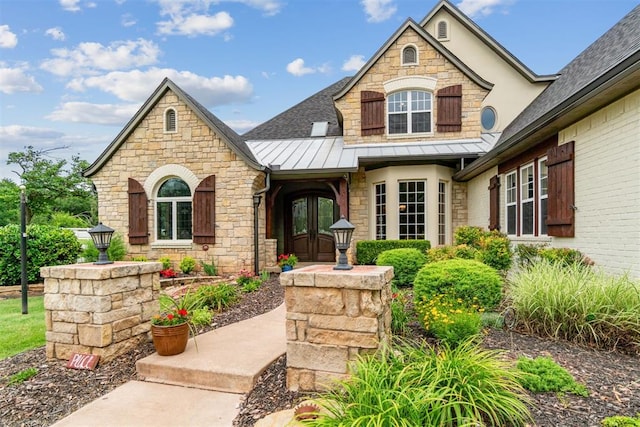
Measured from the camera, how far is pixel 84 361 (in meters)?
3.94

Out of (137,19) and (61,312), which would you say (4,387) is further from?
(137,19)

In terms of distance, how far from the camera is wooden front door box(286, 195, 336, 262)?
11.7 m

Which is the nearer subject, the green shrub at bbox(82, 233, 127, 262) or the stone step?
the stone step

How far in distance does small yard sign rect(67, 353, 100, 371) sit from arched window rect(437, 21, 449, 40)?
44.8 ft

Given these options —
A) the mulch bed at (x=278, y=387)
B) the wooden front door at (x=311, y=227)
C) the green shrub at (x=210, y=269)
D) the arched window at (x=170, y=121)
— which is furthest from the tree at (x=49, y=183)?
the mulch bed at (x=278, y=387)

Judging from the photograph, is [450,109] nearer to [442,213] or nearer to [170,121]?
[442,213]

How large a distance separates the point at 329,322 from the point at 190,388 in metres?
1.58

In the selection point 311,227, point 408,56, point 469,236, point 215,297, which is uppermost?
point 408,56

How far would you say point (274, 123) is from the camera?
1413cm

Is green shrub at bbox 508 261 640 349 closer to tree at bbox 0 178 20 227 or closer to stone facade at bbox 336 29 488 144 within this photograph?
stone facade at bbox 336 29 488 144

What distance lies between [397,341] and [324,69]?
16.4 metres

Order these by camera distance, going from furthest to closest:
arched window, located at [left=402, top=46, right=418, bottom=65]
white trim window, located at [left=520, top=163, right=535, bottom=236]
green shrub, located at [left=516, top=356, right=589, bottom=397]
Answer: arched window, located at [left=402, top=46, right=418, bottom=65] → white trim window, located at [left=520, top=163, right=535, bottom=236] → green shrub, located at [left=516, top=356, right=589, bottom=397]

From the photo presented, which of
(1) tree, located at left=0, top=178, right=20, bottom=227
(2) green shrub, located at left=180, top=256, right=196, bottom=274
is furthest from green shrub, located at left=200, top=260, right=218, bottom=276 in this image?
(1) tree, located at left=0, top=178, right=20, bottom=227

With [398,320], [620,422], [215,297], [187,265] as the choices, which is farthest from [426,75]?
[620,422]
